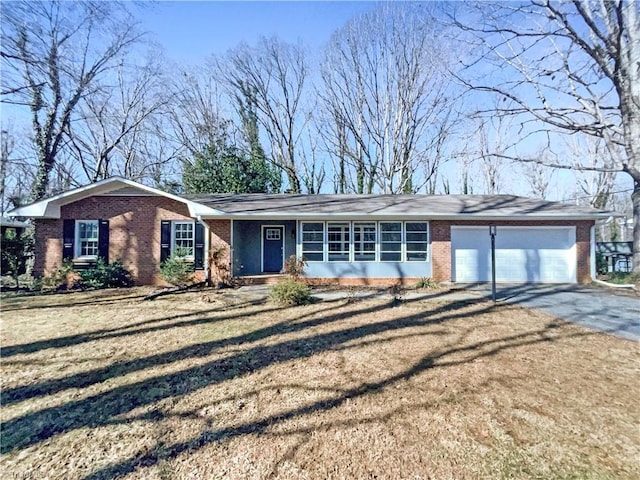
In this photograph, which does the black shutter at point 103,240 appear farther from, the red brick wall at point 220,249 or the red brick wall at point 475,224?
the red brick wall at point 475,224

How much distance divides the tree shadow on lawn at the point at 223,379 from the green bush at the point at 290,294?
4.61 ft

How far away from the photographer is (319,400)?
360cm

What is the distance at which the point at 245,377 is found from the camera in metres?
4.20

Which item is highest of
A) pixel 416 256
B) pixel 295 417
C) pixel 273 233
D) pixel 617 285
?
pixel 273 233

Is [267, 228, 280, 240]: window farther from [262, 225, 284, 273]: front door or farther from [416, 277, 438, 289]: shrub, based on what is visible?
[416, 277, 438, 289]: shrub

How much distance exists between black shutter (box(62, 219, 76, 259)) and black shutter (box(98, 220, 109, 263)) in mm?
958

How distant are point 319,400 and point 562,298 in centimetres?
886

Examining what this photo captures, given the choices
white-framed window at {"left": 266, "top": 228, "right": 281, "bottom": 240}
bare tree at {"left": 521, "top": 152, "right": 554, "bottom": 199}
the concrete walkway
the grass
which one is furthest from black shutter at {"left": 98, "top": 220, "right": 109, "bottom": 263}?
bare tree at {"left": 521, "top": 152, "right": 554, "bottom": 199}

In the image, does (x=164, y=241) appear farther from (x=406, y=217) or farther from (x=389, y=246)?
(x=406, y=217)

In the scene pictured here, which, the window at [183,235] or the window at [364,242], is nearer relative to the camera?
the window at [364,242]

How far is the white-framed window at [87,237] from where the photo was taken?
11.9m

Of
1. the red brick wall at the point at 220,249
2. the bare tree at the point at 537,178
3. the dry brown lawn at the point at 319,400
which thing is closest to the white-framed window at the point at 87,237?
the red brick wall at the point at 220,249

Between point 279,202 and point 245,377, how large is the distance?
382 inches

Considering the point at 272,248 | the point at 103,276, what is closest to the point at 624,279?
the point at 272,248
